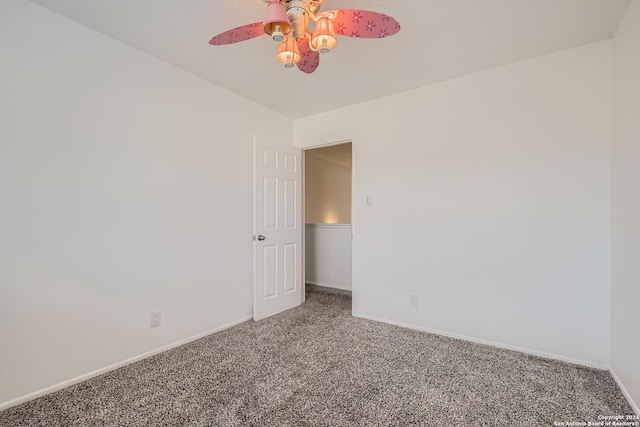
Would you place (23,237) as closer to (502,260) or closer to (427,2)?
(427,2)

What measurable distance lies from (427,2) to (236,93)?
1.98 m

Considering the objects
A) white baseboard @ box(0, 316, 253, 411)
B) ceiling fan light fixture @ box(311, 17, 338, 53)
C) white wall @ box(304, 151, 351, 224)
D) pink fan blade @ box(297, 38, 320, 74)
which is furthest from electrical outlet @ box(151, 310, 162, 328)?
white wall @ box(304, 151, 351, 224)

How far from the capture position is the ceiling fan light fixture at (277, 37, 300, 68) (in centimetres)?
151

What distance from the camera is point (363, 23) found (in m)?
1.36

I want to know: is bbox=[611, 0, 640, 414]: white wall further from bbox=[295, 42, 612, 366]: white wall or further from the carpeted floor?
the carpeted floor

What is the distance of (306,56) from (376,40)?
0.69 metres

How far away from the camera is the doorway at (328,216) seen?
14.3 feet

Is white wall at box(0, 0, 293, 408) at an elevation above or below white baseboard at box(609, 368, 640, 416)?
above

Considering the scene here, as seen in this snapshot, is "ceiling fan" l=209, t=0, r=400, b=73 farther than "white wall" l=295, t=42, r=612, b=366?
No

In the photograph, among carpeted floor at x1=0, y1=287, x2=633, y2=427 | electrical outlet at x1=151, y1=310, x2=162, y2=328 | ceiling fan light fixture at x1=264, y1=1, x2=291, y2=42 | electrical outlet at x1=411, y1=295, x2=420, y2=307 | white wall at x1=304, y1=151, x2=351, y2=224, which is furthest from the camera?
white wall at x1=304, y1=151, x2=351, y2=224

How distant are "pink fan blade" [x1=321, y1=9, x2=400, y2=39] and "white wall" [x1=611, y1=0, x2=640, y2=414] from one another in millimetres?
1517

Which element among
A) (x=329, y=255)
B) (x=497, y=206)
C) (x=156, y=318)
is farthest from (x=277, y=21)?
(x=329, y=255)

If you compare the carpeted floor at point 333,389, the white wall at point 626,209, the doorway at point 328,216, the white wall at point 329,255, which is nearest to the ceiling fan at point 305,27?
the white wall at point 626,209

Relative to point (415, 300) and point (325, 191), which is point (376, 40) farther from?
point (325, 191)
